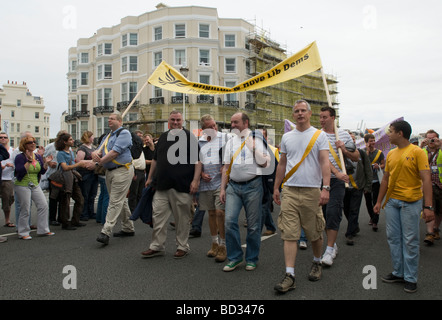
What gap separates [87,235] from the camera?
658 cm

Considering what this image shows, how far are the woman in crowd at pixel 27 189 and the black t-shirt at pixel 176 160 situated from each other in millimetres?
2649

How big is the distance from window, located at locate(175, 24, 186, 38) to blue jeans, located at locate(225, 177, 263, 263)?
119 ft

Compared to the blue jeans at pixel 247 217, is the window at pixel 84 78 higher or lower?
higher

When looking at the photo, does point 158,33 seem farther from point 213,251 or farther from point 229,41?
point 213,251

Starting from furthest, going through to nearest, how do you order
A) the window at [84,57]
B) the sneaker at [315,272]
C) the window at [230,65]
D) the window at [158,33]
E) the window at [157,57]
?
the window at [84,57] < the window at [230,65] < the window at [158,33] < the window at [157,57] < the sneaker at [315,272]

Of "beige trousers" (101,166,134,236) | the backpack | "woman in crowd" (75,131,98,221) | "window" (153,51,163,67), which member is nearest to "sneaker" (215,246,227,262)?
"beige trousers" (101,166,134,236)

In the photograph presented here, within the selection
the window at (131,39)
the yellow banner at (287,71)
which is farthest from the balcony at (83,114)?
the yellow banner at (287,71)

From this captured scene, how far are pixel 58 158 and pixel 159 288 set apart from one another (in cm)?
452

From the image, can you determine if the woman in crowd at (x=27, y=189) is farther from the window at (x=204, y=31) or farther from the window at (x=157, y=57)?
the window at (x=204, y=31)

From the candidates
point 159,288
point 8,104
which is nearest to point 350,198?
point 159,288

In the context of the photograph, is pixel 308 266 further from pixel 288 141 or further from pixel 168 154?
pixel 168 154

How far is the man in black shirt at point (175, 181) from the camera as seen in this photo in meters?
5.19
